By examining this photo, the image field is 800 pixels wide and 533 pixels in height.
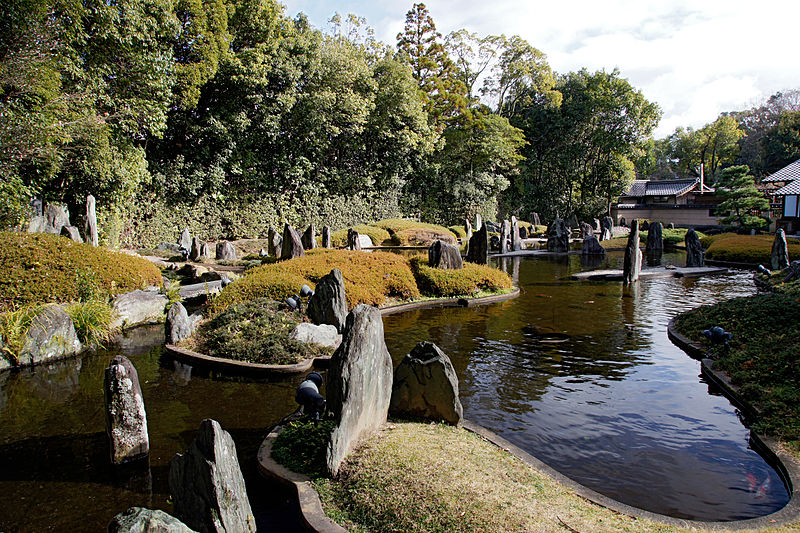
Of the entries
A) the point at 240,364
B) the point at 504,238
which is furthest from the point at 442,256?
the point at 504,238

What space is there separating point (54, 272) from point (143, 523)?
9.33 meters

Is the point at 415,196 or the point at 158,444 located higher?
the point at 415,196

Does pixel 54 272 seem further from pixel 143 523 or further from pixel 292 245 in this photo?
pixel 143 523

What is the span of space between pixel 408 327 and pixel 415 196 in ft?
89.7

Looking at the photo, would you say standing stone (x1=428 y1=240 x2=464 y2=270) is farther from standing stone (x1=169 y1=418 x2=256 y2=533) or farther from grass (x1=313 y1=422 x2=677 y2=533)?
standing stone (x1=169 y1=418 x2=256 y2=533)

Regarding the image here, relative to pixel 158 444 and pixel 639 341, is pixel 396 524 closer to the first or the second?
pixel 158 444

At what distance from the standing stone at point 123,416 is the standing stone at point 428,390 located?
110 inches

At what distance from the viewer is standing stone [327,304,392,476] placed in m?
4.80

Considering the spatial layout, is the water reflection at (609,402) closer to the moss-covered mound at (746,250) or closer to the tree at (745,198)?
the moss-covered mound at (746,250)

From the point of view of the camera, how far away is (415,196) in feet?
125

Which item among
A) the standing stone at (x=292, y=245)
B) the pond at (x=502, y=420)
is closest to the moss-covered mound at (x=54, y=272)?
the pond at (x=502, y=420)

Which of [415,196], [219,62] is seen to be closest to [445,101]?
[415,196]

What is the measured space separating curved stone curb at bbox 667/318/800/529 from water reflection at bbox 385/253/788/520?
13 cm

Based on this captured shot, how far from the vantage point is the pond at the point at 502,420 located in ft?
15.9
